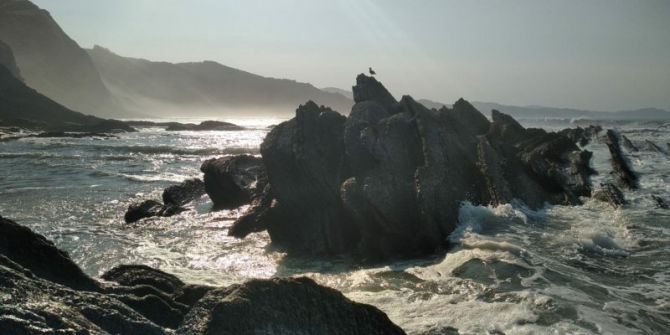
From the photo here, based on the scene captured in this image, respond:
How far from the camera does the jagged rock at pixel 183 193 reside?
19250mm

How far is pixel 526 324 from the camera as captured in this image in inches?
297

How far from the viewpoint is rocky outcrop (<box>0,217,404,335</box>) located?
3.96 metres

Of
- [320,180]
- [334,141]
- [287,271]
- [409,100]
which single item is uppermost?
[409,100]

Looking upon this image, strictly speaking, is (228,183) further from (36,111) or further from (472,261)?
(36,111)

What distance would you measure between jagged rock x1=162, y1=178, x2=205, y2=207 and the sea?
1.96ft

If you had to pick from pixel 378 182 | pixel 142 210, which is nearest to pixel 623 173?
pixel 378 182

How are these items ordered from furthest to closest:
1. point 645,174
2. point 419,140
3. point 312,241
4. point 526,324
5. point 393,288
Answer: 1. point 645,174
2. point 419,140
3. point 312,241
4. point 393,288
5. point 526,324

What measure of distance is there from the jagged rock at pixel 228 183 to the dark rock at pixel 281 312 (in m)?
13.4

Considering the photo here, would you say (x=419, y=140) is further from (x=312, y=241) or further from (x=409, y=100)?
(x=312, y=241)

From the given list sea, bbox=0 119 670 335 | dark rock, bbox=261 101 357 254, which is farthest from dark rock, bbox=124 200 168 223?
dark rock, bbox=261 101 357 254

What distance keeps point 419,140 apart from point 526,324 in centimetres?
854

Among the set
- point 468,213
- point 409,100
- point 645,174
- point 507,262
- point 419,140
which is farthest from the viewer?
point 645,174

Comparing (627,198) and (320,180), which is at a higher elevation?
(320,180)

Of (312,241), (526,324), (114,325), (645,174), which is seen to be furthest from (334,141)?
(645,174)
